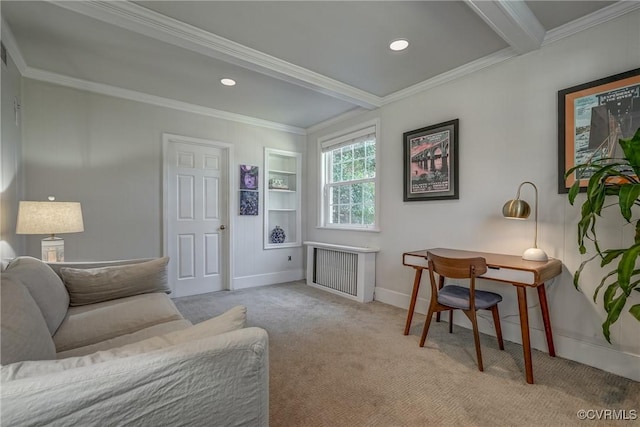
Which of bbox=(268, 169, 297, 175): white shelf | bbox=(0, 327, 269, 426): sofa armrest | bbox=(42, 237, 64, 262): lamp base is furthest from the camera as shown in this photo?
bbox=(268, 169, 297, 175): white shelf

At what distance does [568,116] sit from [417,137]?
50.4 inches

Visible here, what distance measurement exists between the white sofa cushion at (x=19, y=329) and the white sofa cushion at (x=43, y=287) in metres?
0.38

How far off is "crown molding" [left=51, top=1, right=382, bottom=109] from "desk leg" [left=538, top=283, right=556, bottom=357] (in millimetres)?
2546

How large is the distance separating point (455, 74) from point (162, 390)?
10.6 feet

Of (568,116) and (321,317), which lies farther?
(321,317)

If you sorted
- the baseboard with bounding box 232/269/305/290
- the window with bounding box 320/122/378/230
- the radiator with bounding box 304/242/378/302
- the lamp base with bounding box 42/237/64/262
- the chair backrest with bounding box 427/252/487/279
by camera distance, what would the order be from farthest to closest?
the baseboard with bounding box 232/269/305/290 → the window with bounding box 320/122/378/230 → the radiator with bounding box 304/242/378/302 → the lamp base with bounding box 42/237/64/262 → the chair backrest with bounding box 427/252/487/279

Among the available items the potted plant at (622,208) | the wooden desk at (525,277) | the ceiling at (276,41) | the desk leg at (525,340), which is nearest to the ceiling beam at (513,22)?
the ceiling at (276,41)

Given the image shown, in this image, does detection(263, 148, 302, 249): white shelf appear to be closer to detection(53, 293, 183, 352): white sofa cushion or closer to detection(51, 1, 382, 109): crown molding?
detection(51, 1, 382, 109): crown molding

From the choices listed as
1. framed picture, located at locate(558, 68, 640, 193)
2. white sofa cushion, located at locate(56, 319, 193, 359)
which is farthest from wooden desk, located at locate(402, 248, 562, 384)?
white sofa cushion, located at locate(56, 319, 193, 359)

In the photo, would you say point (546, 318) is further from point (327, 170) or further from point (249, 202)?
point (249, 202)

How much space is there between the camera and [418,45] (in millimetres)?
2461

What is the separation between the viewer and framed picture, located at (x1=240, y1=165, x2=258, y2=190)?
427cm

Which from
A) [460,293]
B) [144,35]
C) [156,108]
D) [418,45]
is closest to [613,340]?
[460,293]

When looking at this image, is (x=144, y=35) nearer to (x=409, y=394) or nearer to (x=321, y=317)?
(x=321, y=317)
